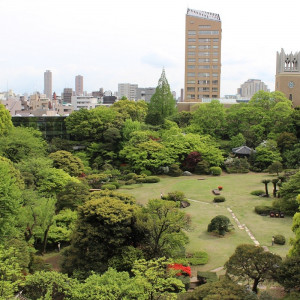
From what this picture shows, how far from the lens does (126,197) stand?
21828 mm

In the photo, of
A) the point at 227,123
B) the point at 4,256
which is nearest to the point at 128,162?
the point at 227,123

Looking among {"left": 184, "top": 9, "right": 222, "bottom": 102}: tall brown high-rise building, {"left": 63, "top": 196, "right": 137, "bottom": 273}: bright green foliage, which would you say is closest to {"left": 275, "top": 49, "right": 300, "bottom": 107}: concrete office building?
{"left": 184, "top": 9, "right": 222, "bottom": 102}: tall brown high-rise building

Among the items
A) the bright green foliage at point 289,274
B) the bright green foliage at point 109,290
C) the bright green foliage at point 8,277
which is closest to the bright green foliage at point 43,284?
the bright green foliage at point 8,277

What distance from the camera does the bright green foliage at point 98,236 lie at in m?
18.8

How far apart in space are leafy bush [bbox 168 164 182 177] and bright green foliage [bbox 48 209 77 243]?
17.2m

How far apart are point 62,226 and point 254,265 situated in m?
13.0

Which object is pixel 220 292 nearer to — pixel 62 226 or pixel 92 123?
pixel 62 226

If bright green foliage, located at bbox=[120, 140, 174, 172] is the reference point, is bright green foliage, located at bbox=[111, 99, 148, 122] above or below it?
above

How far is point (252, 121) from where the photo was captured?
49531 millimetres

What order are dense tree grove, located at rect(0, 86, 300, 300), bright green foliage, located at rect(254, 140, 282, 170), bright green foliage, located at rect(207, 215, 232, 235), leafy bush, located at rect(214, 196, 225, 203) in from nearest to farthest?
dense tree grove, located at rect(0, 86, 300, 300) < bright green foliage, located at rect(207, 215, 232, 235) < leafy bush, located at rect(214, 196, 225, 203) < bright green foliage, located at rect(254, 140, 282, 170)

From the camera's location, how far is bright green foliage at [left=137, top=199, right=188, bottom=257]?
64.0 ft

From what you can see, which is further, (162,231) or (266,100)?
(266,100)

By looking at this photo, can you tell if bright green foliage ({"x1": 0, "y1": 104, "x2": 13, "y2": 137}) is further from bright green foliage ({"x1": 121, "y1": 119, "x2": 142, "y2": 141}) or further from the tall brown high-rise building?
the tall brown high-rise building

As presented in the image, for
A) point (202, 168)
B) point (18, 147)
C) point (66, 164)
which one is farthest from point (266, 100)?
point (18, 147)
